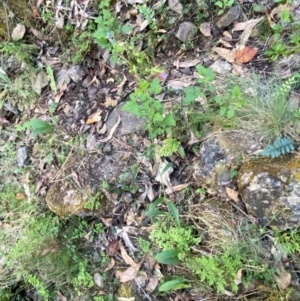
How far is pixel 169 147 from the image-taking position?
242 cm

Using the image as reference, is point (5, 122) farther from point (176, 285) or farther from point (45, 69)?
point (176, 285)

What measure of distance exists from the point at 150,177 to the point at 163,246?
0.45 metres

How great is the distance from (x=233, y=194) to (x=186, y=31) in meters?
1.11

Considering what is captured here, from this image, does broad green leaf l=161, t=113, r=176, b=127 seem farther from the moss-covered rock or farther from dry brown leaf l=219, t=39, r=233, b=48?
the moss-covered rock

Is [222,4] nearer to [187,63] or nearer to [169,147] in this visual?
[187,63]

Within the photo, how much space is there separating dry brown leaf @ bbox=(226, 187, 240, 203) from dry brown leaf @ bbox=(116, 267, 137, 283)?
817mm

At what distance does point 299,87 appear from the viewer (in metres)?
2.21

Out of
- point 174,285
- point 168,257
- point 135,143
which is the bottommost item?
point 174,285

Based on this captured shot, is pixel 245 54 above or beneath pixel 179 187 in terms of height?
above

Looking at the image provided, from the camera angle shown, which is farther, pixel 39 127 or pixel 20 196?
pixel 20 196

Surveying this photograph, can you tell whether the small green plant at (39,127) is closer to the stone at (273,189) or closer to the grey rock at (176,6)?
the grey rock at (176,6)

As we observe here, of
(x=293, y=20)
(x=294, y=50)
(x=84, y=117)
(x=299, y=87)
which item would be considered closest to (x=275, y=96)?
(x=299, y=87)

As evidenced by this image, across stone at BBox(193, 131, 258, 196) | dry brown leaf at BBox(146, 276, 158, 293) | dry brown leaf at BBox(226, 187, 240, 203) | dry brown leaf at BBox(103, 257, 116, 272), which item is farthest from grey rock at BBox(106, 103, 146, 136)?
dry brown leaf at BBox(146, 276, 158, 293)

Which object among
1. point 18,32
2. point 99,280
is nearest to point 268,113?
point 99,280
